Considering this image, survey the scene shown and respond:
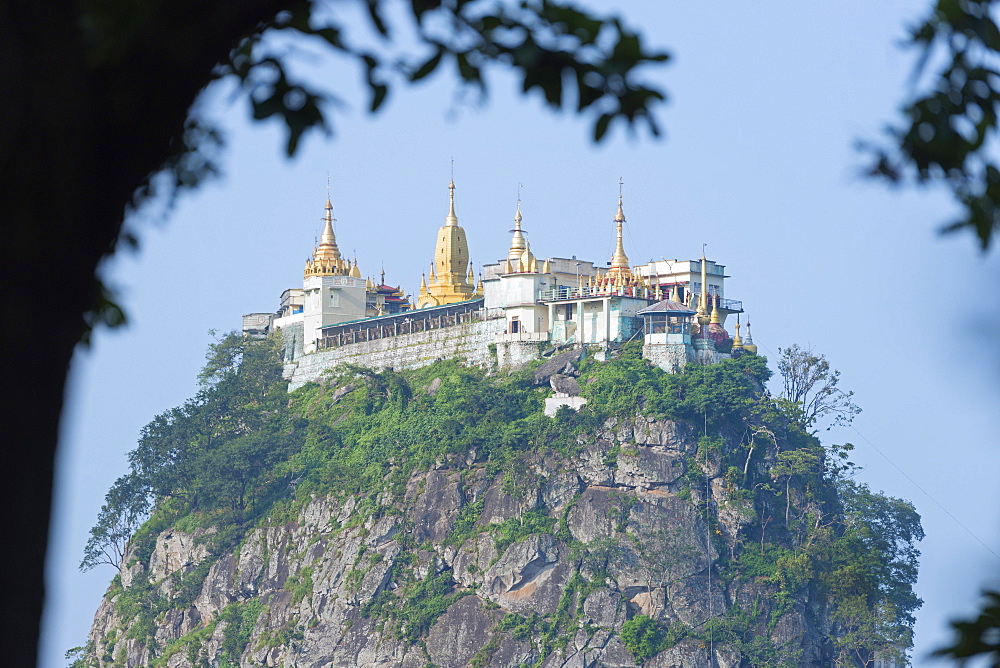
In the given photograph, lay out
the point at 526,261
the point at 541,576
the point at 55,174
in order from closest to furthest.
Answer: the point at 55,174 → the point at 541,576 → the point at 526,261

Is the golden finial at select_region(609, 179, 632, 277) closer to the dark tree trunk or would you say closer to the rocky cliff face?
the rocky cliff face

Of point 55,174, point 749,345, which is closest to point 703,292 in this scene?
point 749,345

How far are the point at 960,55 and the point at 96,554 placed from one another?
5741 centimetres

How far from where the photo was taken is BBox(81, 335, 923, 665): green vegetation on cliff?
45438 millimetres

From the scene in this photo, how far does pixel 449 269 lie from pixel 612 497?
14.7m

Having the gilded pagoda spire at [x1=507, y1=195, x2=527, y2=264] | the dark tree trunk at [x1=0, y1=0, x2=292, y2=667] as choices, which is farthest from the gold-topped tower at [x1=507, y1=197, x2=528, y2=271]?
the dark tree trunk at [x1=0, y1=0, x2=292, y2=667]

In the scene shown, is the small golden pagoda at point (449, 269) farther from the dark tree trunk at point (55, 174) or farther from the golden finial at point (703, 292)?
the dark tree trunk at point (55, 174)

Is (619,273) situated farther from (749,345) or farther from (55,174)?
(55,174)

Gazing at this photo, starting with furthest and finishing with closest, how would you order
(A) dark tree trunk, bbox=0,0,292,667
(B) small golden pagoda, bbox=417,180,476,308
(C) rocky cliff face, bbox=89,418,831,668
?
(B) small golden pagoda, bbox=417,180,476,308 < (C) rocky cliff face, bbox=89,418,831,668 < (A) dark tree trunk, bbox=0,0,292,667

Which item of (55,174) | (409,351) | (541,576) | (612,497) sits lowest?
(55,174)

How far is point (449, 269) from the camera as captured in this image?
58.4 metres

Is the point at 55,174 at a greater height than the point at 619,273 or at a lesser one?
lesser

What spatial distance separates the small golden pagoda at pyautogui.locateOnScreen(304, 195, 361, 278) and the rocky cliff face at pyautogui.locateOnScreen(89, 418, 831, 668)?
11.5m

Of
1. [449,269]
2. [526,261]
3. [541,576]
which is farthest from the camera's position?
[449,269]
